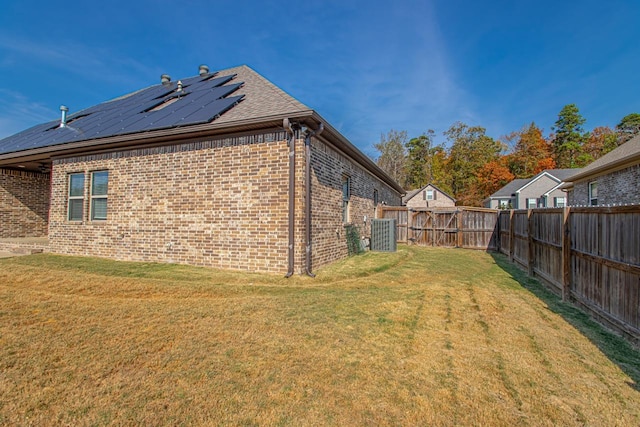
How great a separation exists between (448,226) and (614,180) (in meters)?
6.49

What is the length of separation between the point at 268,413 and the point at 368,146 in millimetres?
49037

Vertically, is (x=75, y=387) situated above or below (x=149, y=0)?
below

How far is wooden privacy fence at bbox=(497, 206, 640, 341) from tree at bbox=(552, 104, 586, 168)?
44.9 m

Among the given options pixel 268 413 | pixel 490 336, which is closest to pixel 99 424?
pixel 268 413

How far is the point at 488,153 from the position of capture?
43906mm

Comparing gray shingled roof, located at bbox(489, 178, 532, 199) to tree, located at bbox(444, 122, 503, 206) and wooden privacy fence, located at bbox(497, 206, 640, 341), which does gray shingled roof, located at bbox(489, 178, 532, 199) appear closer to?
tree, located at bbox(444, 122, 503, 206)

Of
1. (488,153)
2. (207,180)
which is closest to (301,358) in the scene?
(207,180)

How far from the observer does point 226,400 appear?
2156mm

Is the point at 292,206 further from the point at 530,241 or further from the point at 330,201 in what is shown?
the point at 530,241

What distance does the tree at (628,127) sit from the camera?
38500 millimetres

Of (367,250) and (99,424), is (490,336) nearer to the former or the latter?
(99,424)

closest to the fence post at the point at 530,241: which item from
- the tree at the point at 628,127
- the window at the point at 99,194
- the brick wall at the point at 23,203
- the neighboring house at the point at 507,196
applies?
the window at the point at 99,194

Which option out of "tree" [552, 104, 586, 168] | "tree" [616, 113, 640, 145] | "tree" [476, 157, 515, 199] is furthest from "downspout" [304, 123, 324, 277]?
"tree" [616, 113, 640, 145]

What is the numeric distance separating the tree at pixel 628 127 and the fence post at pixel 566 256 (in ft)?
158
